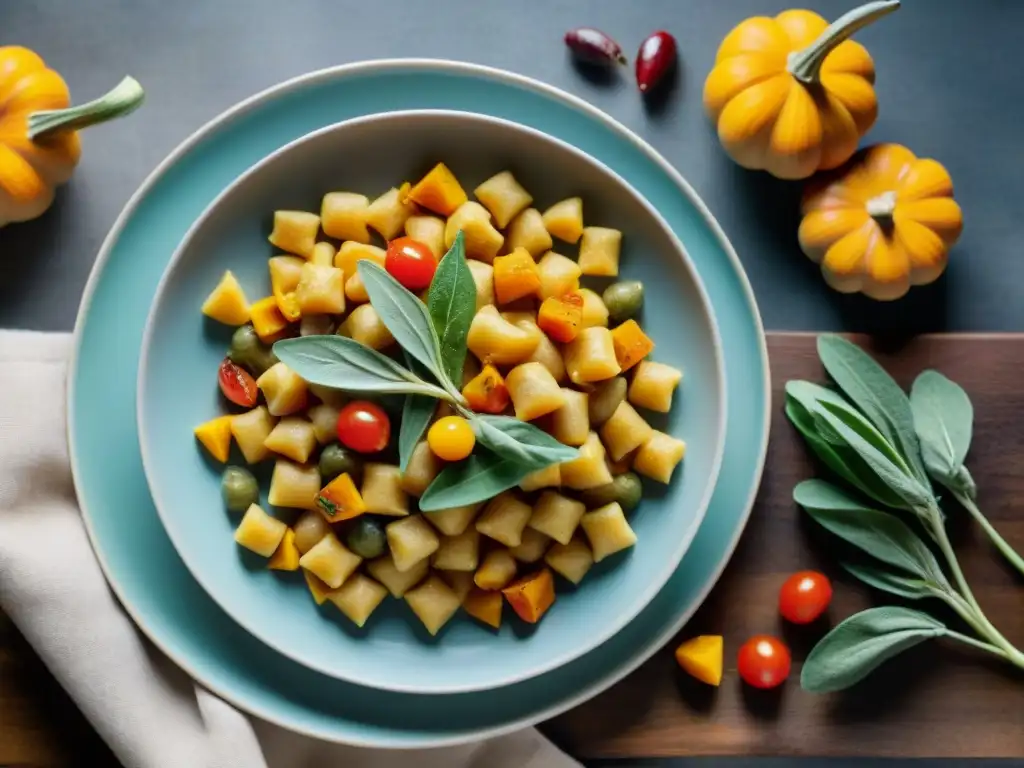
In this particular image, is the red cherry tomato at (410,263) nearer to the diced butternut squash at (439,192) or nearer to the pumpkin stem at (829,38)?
the diced butternut squash at (439,192)

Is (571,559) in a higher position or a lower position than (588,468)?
lower

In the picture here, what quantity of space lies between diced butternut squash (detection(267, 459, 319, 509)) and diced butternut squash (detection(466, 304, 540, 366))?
46cm

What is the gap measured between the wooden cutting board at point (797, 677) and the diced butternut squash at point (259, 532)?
2.01 ft

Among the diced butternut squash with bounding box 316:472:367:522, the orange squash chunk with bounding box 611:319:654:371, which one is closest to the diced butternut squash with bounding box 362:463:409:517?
the diced butternut squash with bounding box 316:472:367:522

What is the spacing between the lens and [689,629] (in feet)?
8.16

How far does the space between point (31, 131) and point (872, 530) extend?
2122mm

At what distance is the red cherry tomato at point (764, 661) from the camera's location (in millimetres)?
2428

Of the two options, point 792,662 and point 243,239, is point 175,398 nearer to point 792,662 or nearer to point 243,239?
point 243,239

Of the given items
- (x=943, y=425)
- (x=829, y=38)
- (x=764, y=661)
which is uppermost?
(x=829, y=38)

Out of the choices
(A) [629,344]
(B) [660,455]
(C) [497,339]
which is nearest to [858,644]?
(B) [660,455]

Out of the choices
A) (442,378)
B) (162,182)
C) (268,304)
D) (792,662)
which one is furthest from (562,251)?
(792,662)

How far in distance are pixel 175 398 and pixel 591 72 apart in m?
1.31

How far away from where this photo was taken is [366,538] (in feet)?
7.40

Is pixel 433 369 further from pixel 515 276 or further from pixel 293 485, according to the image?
pixel 293 485
